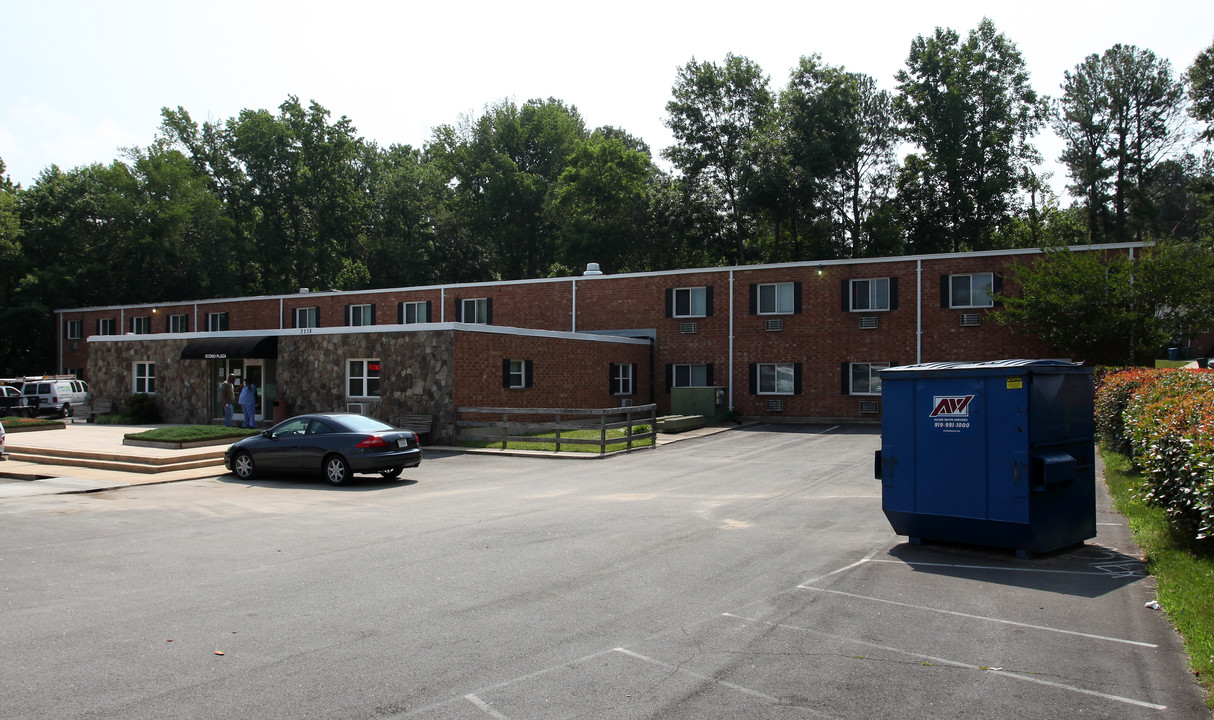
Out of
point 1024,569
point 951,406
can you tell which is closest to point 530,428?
point 951,406

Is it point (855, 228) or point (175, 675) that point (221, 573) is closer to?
point (175, 675)

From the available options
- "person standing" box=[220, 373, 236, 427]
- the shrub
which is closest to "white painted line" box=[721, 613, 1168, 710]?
"person standing" box=[220, 373, 236, 427]

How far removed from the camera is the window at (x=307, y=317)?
41.6 metres

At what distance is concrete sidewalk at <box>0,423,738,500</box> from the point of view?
16.5 meters

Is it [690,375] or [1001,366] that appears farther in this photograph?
[690,375]

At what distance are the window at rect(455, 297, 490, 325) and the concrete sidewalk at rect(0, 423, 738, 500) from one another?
14.1m

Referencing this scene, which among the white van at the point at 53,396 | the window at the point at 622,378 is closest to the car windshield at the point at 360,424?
the window at the point at 622,378

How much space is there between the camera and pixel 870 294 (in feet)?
102

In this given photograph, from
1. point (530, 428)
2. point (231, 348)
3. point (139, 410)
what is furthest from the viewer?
point (139, 410)

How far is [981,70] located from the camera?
46844 millimetres

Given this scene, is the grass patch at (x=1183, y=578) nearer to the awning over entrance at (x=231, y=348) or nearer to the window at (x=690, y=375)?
the window at (x=690, y=375)

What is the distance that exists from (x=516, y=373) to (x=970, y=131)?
33.8 meters

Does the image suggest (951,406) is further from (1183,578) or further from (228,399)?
(228,399)

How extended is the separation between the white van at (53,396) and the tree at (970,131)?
143ft
